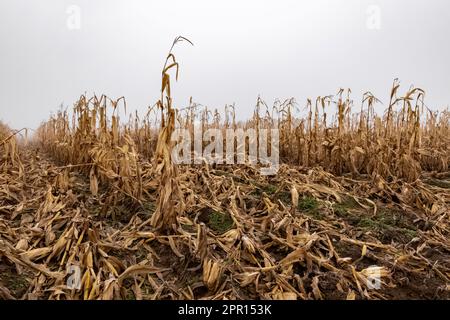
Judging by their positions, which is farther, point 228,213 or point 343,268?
point 228,213

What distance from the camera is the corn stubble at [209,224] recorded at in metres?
1.77

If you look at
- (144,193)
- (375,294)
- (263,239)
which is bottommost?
(375,294)

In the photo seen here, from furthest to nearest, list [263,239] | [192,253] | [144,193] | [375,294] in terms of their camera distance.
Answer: [144,193]
[263,239]
[192,253]
[375,294]

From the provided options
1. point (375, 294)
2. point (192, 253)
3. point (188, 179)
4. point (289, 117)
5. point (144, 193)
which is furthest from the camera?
point (289, 117)

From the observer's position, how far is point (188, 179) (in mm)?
3080

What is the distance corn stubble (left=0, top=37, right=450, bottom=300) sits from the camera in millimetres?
1771

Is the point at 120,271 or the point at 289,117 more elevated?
the point at 289,117

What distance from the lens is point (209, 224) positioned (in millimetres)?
2373

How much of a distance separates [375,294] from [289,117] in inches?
116
